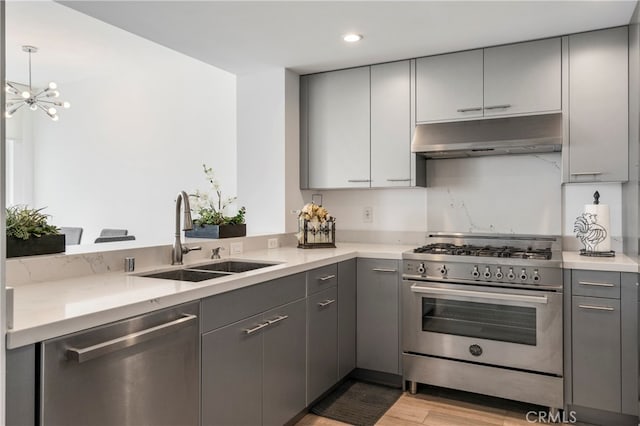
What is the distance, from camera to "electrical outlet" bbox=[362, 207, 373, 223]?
3.73 meters

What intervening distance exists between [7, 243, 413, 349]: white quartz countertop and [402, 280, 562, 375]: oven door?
83cm

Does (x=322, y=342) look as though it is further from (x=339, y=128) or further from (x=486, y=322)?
(x=339, y=128)

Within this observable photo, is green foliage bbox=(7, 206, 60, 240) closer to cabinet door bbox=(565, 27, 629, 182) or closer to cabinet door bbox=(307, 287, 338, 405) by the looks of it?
cabinet door bbox=(307, 287, 338, 405)

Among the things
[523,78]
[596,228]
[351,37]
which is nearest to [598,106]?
[523,78]

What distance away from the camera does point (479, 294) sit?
106 inches

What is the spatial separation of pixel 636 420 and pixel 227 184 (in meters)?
3.50

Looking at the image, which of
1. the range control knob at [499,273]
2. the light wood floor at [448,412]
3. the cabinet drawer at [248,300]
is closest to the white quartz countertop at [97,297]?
the cabinet drawer at [248,300]

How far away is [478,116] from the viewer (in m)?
3.04

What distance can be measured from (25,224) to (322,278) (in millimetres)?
1492

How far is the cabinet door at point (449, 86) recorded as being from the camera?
10.0ft

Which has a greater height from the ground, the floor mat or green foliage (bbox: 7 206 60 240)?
green foliage (bbox: 7 206 60 240)

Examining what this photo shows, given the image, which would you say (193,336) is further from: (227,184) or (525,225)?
(227,184)

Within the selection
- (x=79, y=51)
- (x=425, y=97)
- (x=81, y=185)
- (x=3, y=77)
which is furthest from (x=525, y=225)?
(x=81, y=185)

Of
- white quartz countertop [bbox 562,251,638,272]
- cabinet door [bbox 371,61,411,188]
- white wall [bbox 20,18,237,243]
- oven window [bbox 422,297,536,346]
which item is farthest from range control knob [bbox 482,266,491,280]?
white wall [bbox 20,18,237,243]
